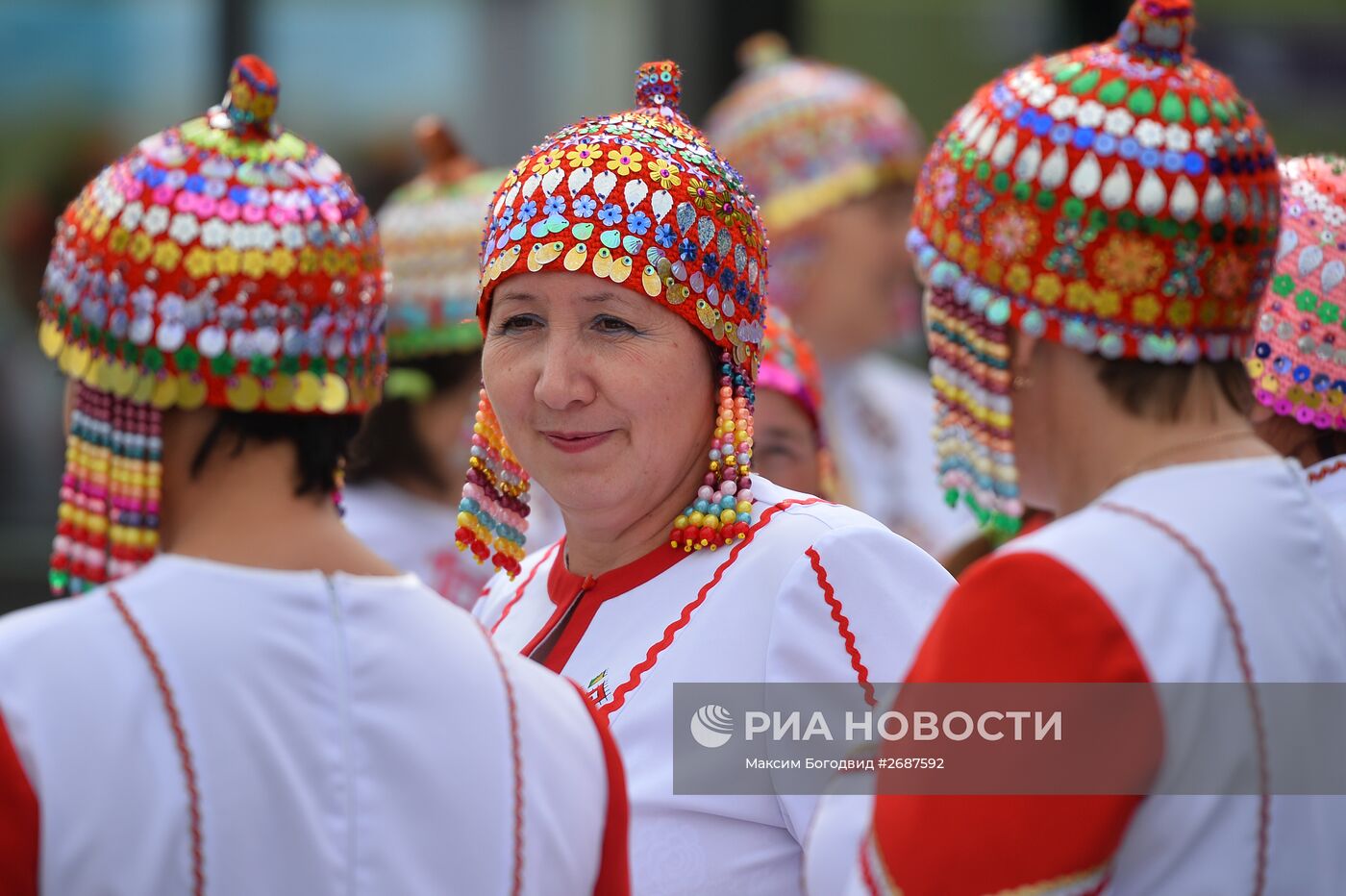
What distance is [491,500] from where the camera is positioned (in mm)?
2883

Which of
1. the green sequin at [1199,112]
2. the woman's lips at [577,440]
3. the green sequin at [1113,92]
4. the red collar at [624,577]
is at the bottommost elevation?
the red collar at [624,577]

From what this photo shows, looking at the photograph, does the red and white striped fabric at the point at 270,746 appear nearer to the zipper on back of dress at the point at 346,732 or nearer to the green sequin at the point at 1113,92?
the zipper on back of dress at the point at 346,732

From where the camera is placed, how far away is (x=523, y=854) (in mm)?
1884

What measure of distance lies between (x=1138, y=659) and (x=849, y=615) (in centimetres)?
72

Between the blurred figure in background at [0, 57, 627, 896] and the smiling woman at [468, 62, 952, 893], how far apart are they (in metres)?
0.42

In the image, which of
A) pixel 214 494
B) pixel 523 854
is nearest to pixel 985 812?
pixel 523 854

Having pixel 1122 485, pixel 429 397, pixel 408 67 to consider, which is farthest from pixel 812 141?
pixel 1122 485

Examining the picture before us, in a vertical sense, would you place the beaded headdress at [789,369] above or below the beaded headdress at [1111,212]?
below

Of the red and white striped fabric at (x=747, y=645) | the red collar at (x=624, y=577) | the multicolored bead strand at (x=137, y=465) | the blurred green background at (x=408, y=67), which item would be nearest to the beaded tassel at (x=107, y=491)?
the multicolored bead strand at (x=137, y=465)

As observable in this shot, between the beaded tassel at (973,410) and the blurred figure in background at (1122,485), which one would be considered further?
the beaded tassel at (973,410)

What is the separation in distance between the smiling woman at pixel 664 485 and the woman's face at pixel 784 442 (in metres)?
0.75

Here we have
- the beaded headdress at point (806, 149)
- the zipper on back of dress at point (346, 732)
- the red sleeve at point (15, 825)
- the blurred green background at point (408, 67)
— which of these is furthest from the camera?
the blurred green background at point (408, 67)

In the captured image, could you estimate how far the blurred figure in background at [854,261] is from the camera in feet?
18.7

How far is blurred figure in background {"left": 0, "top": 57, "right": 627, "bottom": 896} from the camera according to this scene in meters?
1.70
